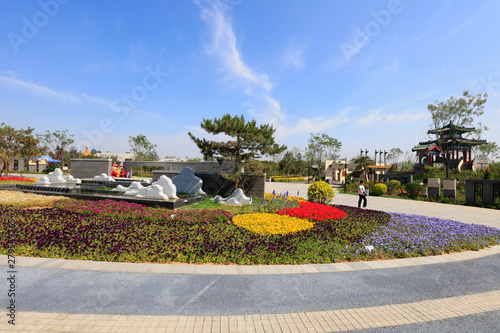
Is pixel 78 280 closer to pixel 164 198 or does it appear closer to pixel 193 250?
pixel 193 250

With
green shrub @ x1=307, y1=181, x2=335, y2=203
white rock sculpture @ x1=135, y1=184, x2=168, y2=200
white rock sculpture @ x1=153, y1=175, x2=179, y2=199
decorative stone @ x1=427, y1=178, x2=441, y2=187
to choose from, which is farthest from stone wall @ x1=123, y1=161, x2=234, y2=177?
decorative stone @ x1=427, y1=178, x2=441, y2=187

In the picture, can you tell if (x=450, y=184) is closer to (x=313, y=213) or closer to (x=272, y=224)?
(x=313, y=213)

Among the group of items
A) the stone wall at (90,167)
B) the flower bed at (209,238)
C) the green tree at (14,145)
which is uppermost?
the green tree at (14,145)

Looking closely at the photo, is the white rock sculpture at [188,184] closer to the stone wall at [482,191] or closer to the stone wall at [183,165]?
the stone wall at [183,165]

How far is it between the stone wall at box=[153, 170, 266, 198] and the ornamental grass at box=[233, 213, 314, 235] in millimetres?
Result: 6143

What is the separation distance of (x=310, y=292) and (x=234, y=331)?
145 centimetres

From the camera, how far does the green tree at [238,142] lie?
12.9 m

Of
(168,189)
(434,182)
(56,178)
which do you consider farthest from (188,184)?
(434,182)

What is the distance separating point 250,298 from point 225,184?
39.5ft

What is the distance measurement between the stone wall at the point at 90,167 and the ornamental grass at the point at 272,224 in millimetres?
21459

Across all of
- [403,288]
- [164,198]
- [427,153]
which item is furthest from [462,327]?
[427,153]

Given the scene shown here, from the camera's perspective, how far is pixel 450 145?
3425 centimetres

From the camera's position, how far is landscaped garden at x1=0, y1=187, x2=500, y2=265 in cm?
494

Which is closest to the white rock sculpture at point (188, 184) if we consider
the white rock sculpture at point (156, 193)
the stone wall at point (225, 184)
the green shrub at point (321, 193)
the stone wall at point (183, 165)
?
the stone wall at point (225, 184)
